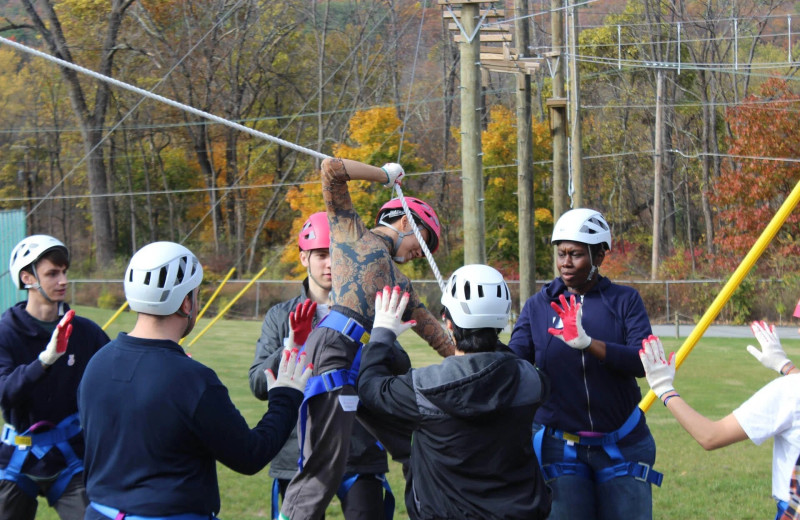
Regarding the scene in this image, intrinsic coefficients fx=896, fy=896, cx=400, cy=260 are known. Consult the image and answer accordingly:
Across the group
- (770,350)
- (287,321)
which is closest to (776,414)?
(770,350)

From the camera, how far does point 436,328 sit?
15.3ft

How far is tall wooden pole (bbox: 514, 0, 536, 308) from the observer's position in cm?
1966

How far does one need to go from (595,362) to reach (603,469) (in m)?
0.54

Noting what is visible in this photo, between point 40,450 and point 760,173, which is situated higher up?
point 760,173

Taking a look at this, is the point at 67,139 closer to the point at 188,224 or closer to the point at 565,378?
the point at 188,224

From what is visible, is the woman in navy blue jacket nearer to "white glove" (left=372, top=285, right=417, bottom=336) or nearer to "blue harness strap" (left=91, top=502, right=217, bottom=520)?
"white glove" (left=372, top=285, right=417, bottom=336)

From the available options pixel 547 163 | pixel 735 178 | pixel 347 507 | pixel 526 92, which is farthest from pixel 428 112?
pixel 347 507

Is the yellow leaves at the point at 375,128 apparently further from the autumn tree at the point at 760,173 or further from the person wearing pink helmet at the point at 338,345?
the person wearing pink helmet at the point at 338,345

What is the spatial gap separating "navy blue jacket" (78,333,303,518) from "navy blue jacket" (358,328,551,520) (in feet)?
2.27

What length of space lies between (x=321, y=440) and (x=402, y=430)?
25.4 inches

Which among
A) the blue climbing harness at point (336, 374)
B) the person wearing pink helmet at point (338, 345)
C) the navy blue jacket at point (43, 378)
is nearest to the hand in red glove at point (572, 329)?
the person wearing pink helmet at point (338, 345)

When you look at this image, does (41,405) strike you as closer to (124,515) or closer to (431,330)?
(124,515)

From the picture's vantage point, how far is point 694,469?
962cm

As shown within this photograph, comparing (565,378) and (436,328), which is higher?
(436,328)
